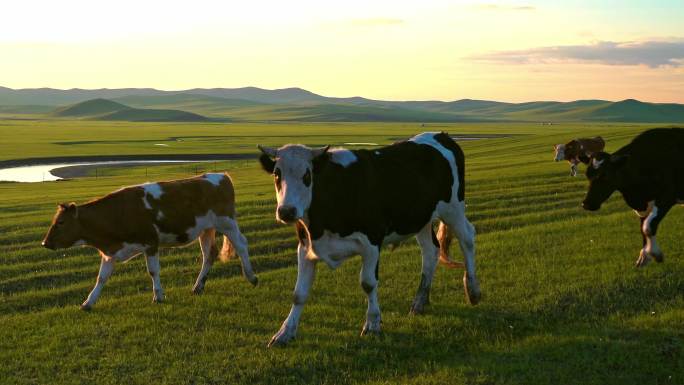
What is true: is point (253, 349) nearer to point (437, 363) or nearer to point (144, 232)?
point (437, 363)

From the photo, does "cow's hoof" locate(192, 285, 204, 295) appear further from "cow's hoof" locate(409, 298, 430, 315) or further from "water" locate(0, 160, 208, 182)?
"water" locate(0, 160, 208, 182)

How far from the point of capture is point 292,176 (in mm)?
9328

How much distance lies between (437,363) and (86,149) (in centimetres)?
8034

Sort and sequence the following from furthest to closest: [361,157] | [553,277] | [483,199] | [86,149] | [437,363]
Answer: [86,149] → [483,199] → [553,277] → [361,157] → [437,363]

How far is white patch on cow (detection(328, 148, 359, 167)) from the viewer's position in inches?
400

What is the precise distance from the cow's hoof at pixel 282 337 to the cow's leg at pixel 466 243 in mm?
3022

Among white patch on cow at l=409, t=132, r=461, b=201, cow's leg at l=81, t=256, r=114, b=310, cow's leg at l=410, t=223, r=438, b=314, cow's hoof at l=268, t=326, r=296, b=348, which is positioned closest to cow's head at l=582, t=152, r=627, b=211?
white patch on cow at l=409, t=132, r=461, b=201

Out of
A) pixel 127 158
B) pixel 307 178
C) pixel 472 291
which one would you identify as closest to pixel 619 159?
pixel 472 291

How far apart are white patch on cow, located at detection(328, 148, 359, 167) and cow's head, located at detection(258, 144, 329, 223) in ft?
2.08

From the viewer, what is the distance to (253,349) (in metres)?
9.52

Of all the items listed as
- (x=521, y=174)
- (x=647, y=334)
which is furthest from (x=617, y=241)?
(x=521, y=174)

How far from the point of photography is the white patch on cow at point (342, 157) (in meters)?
10.2

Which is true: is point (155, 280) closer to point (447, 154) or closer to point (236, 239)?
point (236, 239)

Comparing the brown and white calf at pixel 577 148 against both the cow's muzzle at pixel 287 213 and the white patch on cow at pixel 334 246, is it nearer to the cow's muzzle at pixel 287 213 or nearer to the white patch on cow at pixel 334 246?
the white patch on cow at pixel 334 246
